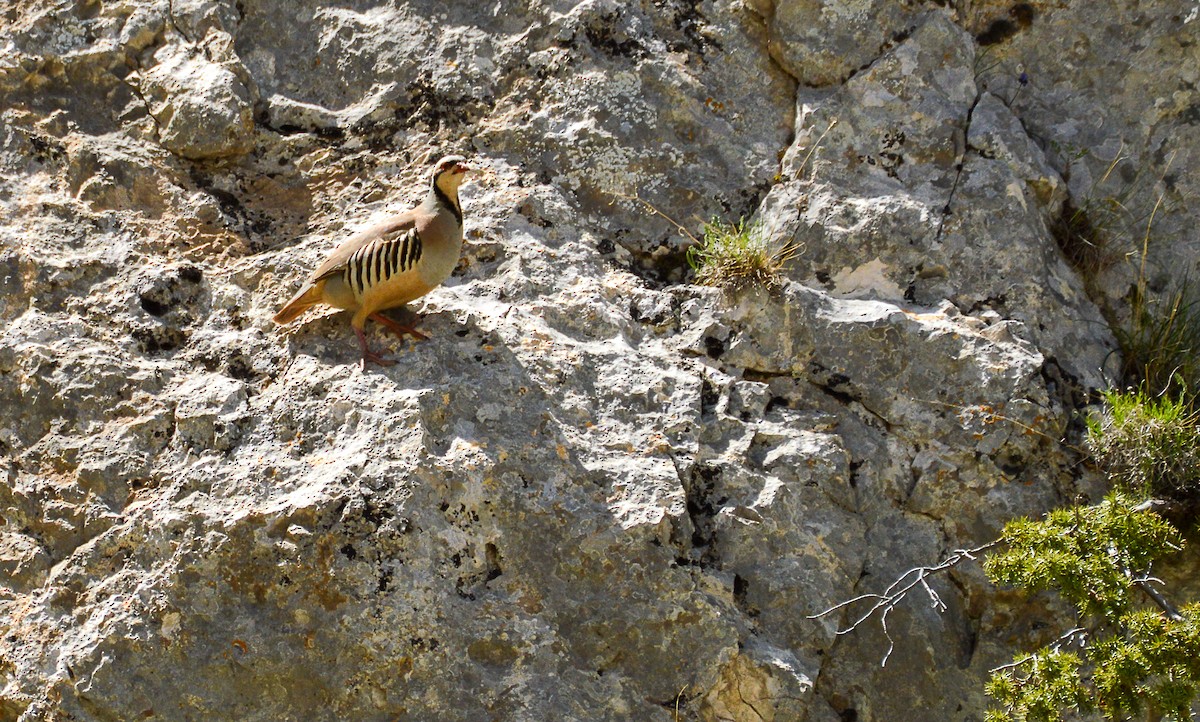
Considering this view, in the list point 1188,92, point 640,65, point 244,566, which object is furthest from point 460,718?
point 1188,92

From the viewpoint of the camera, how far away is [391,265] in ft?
16.5

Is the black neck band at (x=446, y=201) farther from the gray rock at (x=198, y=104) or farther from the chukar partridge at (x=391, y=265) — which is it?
the gray rock at (x=198, y=104)

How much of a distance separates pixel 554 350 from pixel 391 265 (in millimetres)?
806

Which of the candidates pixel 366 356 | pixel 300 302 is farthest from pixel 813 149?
pixel 300 302

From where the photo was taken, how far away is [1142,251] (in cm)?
594

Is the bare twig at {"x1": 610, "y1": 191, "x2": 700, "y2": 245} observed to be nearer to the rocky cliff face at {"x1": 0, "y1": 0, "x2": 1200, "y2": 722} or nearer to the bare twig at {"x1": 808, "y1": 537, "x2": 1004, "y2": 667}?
the rocky cliff face at {"x1": 0, "y1": 0, "x2": 1200, "y2": 722}

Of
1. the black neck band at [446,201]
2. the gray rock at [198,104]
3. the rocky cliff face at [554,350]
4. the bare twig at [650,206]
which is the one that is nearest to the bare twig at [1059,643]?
the rocky cliff face at [554,350]

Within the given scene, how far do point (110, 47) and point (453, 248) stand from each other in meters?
2.49

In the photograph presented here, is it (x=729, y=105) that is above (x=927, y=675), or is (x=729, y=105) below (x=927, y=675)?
above

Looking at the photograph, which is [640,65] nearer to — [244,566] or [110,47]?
[110,47]

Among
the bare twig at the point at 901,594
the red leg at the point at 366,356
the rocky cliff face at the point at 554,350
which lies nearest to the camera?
the rocky cliff face at the point at 554,350

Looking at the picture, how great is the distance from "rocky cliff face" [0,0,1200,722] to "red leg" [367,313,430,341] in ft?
0.21

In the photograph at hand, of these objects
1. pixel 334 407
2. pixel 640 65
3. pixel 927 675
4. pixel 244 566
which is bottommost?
pixel 927 675

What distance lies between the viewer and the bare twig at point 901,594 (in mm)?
4734
